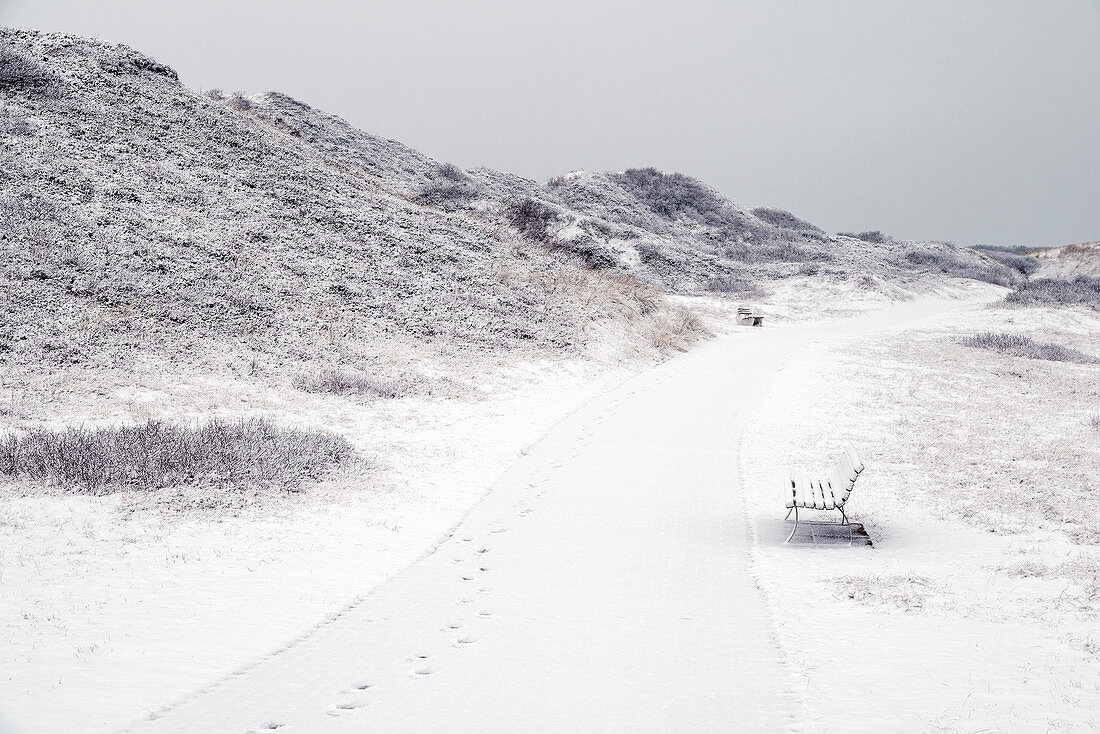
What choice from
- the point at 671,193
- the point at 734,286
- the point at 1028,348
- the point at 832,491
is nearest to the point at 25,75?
the point at 832,491

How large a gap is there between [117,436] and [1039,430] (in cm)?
A: 1462

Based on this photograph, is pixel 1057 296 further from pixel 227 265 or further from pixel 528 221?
pixel 227 265

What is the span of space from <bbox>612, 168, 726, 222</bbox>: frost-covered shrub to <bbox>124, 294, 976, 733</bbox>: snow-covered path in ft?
203

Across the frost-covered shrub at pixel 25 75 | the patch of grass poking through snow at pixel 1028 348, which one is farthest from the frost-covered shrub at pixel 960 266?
the frost-covered shrub at pixel 25 75

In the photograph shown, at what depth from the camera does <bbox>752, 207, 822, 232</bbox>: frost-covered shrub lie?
77.4 metres

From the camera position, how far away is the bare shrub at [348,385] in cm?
1310

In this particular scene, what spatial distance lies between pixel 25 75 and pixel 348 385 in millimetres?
20091

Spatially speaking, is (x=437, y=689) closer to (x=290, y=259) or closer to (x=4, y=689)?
(x=4, y=689)

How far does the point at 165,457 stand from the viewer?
27.1 ft

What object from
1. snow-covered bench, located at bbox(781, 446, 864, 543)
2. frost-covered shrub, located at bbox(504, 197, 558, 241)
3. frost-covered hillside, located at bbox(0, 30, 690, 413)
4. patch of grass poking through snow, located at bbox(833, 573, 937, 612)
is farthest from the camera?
frost-covered shrub, located at bbox(504, 197, 558, 241)

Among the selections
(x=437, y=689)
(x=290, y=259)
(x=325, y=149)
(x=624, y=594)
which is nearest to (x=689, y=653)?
(x=624, y=594)

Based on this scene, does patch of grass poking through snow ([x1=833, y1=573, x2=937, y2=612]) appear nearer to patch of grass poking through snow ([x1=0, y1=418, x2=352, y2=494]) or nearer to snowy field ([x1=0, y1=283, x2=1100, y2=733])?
snowy field ([x1=0, y1=283, x2=1100, y2=733])

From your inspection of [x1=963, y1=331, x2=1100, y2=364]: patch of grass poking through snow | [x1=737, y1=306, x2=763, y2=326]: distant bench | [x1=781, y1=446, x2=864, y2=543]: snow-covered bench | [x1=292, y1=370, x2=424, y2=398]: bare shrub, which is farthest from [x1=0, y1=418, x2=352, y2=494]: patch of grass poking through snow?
[x1=737, y1=306, x2=763, y2=326]: distant bench

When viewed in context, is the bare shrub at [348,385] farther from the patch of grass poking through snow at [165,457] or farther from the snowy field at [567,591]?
the patch of grass poking through snow at [165,457]
